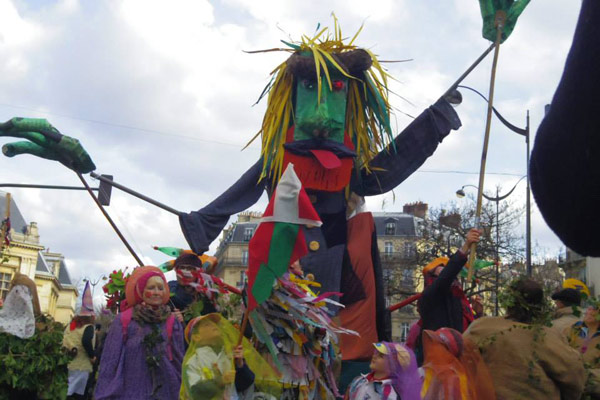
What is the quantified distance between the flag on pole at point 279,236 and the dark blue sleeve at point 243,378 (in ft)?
1.47

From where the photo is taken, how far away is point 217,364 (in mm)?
4660

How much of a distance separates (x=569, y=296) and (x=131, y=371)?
14.0 feet

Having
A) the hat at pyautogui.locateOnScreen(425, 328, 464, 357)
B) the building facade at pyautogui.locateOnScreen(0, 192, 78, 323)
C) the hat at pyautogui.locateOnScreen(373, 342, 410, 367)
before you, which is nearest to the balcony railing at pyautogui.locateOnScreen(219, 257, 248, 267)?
the building facade at pyautogui.locateOnScreen(0, 192, 78, 323)

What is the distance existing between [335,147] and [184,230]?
1.67m

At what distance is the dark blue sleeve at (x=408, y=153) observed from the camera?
24.5 feet

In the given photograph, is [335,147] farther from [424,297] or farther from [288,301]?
[288,301]

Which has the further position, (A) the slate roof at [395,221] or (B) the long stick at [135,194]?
(A) the slate roof at [395,221]

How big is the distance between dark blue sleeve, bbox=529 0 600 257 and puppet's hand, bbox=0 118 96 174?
6580 millimetres

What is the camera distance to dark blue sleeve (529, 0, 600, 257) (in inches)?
49.9

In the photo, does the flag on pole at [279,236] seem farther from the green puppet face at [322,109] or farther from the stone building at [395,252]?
the stone building at [395,252]

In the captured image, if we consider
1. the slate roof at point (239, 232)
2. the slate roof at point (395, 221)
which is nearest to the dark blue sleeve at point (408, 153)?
the slate roof at point (395, 221)

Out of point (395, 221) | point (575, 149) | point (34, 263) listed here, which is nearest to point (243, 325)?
point (575, 149)

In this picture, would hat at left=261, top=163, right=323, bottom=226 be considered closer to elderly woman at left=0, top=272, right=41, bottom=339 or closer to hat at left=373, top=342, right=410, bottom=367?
hat at left=373, top=342, right=410, bottom=367

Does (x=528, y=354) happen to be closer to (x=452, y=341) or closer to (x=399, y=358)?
(x=452, y=341)
